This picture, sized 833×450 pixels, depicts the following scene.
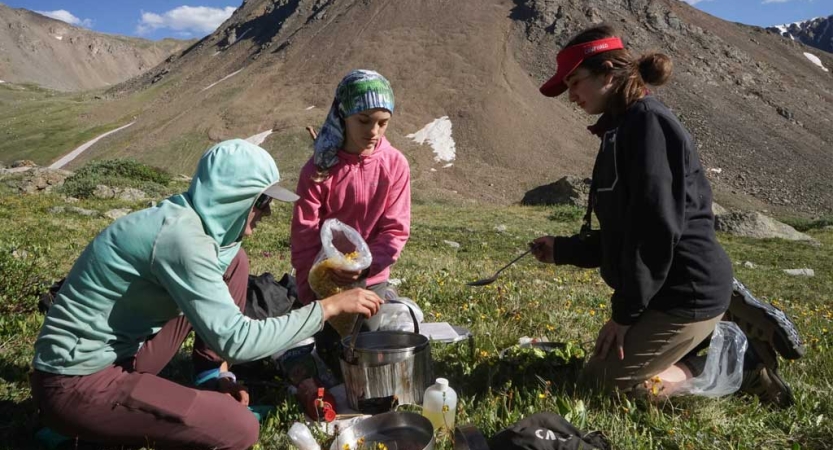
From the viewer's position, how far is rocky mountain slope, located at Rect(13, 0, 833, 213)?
41.9m

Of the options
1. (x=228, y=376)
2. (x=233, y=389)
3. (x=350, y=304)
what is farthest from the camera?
(x=228, y=376)

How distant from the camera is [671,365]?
4102 millimetres

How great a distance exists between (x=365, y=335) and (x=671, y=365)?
2.11 m

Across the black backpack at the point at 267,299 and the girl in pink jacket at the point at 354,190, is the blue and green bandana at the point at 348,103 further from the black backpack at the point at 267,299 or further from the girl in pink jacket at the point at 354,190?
the black backpack at the point at 267,299

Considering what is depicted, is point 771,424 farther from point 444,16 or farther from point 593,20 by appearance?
point 444,16

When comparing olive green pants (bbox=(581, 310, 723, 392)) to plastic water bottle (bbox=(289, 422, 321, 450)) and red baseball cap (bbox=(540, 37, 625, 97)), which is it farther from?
plastic water bottle (bbox=(289, 422, 321, 450))

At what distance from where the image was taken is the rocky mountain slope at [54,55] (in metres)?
155

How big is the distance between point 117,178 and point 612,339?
21061mm

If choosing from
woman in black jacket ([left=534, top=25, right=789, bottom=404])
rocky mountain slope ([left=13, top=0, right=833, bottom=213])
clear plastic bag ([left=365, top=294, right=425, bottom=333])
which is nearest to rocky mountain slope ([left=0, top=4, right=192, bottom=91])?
rocky mountain slope ([left=13, top=0, right=833, bottom=213])

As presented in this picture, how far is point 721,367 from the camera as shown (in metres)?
4.16

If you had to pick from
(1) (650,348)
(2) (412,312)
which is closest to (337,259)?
(2) (412,312)

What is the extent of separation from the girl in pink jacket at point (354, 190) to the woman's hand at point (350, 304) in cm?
148

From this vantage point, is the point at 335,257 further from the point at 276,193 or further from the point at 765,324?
the point at 765,324

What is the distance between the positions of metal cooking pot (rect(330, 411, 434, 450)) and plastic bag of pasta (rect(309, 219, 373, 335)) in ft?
3.47
